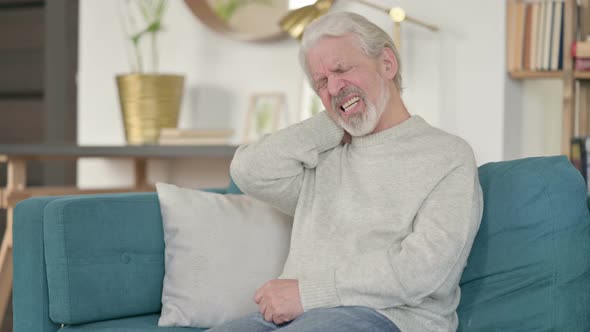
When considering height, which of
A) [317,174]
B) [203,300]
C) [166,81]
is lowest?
[203,300]

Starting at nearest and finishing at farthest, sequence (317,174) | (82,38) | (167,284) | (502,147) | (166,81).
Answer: (317,174), (167,284), (502,147), (166,81), (82,38)

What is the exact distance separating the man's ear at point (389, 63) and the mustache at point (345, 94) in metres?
0.09

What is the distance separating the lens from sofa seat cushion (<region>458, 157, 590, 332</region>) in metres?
1.82

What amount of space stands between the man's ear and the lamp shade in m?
1.29

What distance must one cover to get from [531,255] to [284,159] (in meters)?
0.57

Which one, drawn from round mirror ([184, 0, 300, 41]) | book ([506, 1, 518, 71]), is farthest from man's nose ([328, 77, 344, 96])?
round mirror ([184, 0, 300, 41])

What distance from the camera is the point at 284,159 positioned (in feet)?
6.59

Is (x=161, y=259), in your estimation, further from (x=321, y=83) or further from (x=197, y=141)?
(x=197, y=141)

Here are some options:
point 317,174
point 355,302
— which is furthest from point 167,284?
point 355,302

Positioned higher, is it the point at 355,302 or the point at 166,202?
the point at 166,202

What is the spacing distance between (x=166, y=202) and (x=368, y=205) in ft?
1.95

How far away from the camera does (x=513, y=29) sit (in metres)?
3.13

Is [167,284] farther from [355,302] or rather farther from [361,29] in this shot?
[361,29]

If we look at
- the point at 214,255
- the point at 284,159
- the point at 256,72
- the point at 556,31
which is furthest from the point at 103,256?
the point at 556,31
